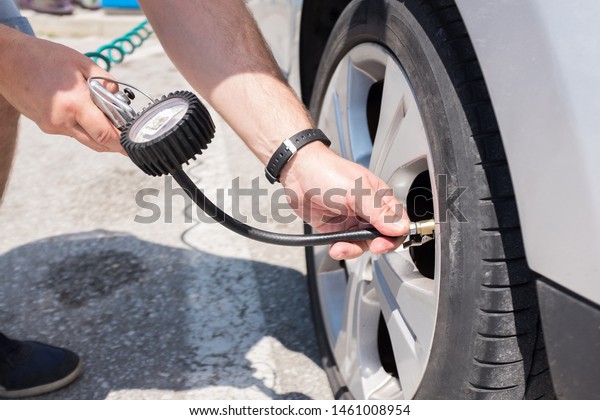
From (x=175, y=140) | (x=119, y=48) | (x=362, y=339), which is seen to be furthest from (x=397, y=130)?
(x=119, y=48)

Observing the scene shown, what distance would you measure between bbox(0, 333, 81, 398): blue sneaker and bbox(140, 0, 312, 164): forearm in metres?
0.92

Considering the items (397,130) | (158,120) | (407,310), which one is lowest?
(407,310)

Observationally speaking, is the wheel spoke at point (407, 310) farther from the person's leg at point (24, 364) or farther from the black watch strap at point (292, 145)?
the person's leg at point (24, 364)

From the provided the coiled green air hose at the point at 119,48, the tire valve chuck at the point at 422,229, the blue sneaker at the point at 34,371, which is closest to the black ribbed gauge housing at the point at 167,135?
the tire valve chuck at the point at 422,229

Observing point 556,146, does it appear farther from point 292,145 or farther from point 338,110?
point 338,110

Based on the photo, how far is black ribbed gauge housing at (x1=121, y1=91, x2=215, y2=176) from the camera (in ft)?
3.92

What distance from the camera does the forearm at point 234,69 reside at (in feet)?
4.53

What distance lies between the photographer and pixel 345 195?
1299 mm

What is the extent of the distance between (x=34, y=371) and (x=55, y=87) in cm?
92

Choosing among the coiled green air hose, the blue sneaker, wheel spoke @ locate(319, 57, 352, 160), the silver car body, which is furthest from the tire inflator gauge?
the blue sneaker

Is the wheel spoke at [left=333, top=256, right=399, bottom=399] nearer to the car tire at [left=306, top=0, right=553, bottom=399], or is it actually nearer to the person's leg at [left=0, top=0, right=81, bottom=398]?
the car tire at [left=306, top=0, right=553, bottom=399]

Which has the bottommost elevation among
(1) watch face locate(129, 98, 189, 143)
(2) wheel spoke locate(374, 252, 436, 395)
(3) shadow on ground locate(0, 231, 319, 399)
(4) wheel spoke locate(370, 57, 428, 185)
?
(3) shadow on ground locate(0, 231, 319, 399)

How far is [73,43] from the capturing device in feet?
20.4

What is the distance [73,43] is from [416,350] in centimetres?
561
